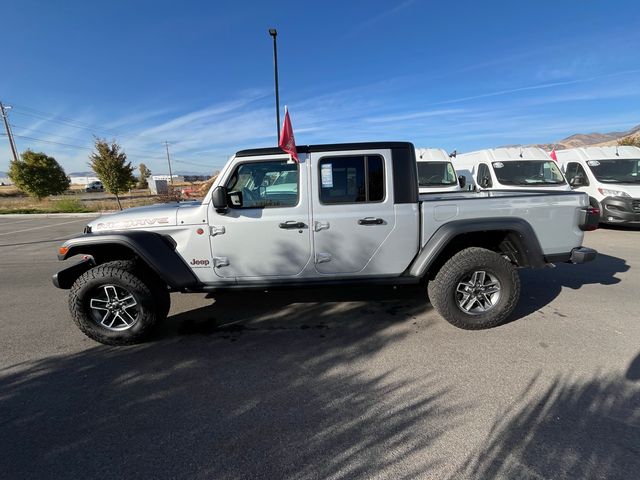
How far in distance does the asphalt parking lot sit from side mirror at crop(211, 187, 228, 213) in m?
1.37

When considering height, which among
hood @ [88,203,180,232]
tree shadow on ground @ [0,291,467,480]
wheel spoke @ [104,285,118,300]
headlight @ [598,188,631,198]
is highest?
hood @ [88,203,180,232]

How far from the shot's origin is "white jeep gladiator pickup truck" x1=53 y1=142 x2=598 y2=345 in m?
3.41

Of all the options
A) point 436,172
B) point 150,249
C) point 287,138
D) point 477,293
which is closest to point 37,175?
point 436,172

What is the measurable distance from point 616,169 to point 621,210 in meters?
1.76

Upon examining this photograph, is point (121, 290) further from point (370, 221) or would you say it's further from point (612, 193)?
point (612, 193)

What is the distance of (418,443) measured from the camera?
210cm

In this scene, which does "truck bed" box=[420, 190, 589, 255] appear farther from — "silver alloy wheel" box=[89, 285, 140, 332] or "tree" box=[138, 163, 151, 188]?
"tree" box=[138, 163, 151, 188]

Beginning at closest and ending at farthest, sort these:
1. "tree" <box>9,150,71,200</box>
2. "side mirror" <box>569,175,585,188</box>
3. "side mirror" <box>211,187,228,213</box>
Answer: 1. "side mirror" <box>211,187,228,213</box>
2. "side mirror" <box>569,175,585,188</box>
3. "tree" <box>9,150,71,200</box>

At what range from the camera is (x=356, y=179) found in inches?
138

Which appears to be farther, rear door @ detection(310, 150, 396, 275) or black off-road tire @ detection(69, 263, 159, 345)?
rear door @ detection(310, 150, 396, 275)

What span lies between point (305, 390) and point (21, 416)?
2040 millimetres

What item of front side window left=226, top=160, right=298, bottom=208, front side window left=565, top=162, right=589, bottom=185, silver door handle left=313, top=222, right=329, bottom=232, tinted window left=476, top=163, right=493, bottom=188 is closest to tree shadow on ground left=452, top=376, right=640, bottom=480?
silver door handle left=313, top=222, right=329, bottom=232

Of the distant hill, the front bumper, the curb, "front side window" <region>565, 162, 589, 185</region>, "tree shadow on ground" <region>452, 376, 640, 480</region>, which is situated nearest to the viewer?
"tree shadow on ground" <region>452, 376, 640, 480</region>

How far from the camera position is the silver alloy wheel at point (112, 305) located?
11.3 ft
